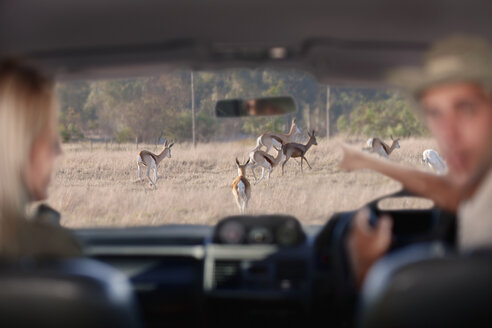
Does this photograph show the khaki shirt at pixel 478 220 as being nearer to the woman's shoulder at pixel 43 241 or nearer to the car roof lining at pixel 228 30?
the car roof lining at pixel 228 30

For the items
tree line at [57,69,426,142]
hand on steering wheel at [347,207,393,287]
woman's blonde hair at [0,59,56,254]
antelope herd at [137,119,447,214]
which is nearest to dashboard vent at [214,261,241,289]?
hand on steering wheel at [347,207,393,287]

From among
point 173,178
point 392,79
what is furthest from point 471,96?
point 173,178

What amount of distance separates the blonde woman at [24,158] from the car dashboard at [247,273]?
135 cm

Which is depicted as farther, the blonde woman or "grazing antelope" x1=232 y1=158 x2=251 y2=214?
"grazing antelope" x1=232 y1=158 x2=251 y2=214

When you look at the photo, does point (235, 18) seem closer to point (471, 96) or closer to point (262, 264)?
point (471, 96)

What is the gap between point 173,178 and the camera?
1481cm

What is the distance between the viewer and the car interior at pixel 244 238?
4.79 ft

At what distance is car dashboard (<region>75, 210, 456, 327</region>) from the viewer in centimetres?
304

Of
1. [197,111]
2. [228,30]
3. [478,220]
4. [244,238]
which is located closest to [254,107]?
[244,238]

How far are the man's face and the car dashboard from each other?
1.04 m

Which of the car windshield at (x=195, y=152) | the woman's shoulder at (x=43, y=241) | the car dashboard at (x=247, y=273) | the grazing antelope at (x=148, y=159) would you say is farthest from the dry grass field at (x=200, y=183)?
the woman's shoulder at (x=43, y=241)

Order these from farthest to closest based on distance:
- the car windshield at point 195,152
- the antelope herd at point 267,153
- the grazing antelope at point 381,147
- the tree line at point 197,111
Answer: the antelope herd at point 267,153, the car windshield at point 195,152, the grazing antelope at point 381,147, the tree line at point 197,111

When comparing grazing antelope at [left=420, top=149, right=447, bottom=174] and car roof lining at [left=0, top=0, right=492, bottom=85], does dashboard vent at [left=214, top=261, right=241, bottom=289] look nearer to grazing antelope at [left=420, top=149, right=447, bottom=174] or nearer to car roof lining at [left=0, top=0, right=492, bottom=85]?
car roof lining at [left=0, top=0, right=492, bottom=85]

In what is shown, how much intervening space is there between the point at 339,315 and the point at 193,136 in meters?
9.72
